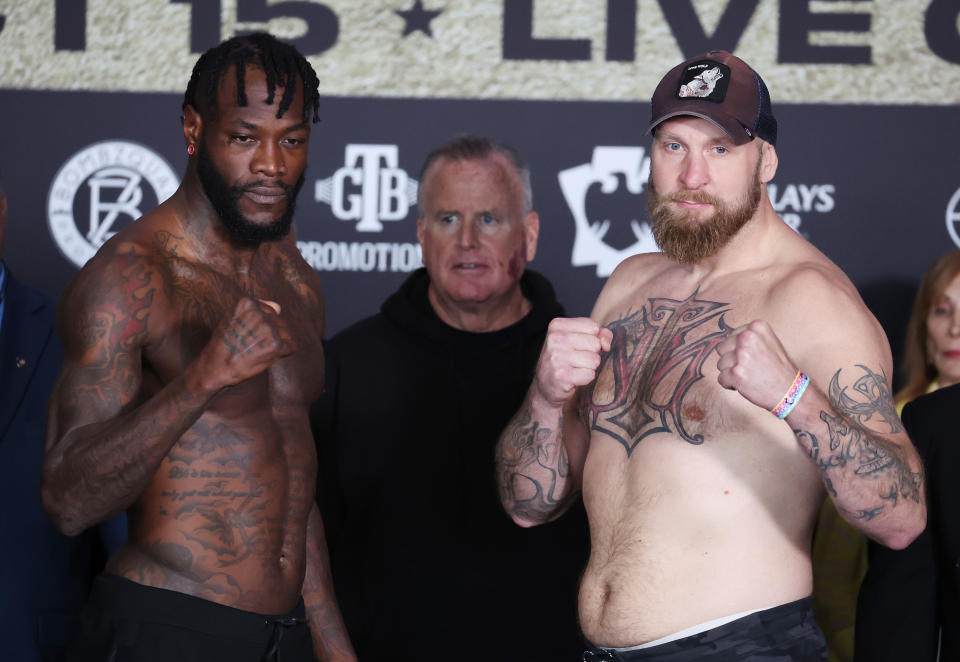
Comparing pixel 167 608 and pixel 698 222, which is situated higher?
pixel 698 222

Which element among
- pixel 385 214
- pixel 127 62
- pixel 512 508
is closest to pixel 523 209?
pixel 385 214

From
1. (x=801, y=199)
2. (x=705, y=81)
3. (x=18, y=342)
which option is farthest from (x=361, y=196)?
(x=705, y=81)

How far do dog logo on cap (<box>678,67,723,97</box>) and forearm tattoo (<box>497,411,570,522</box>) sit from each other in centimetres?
54

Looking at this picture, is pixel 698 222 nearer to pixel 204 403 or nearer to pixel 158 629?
pixel 204 403

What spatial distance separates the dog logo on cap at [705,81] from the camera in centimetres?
176

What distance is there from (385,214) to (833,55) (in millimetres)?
1213

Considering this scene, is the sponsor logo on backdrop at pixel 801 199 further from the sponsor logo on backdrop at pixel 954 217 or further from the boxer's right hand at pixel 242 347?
the boxer's right hand at pixel 242 347

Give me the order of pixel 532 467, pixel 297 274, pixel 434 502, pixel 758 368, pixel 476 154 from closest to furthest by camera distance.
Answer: pixel 758 368, pixel 532 467, pixel 297 274, pixel 434 502, pixel 476 154

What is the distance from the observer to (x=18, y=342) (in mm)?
2301

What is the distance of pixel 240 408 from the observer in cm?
177

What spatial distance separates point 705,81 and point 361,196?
1391mm

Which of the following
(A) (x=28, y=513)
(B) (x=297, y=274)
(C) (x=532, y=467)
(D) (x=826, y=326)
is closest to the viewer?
(D) (x=826, y=326)

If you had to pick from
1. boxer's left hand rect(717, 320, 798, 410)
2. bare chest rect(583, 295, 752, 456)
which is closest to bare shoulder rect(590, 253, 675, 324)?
bare chest rect(583, 295, 752, 456)

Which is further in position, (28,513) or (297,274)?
(28,513)
